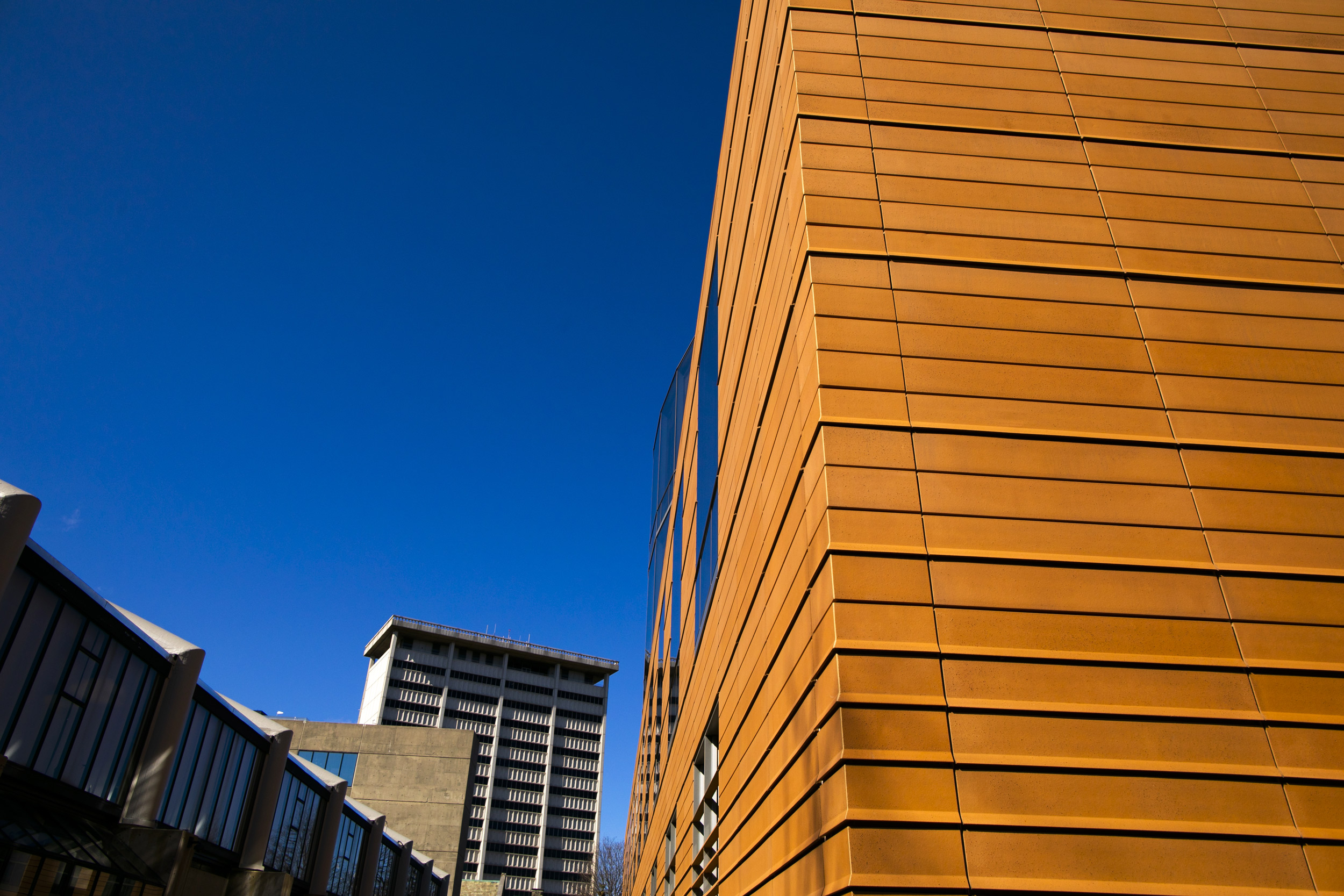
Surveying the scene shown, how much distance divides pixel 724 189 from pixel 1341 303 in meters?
8.71

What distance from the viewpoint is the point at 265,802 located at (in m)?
19.7

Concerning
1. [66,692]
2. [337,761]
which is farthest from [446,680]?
[66,692]

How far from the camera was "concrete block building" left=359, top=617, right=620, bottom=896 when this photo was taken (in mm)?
105500

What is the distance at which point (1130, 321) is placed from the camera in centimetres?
628

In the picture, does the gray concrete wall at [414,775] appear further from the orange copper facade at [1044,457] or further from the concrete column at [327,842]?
the orange copper facade at [1044,457]

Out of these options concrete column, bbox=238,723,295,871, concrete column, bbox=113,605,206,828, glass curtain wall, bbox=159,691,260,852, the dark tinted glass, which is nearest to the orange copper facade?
concrete column, bbox=113,605,206,828

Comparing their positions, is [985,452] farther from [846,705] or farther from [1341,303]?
[1341,303]

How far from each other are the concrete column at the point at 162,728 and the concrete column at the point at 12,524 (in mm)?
4113

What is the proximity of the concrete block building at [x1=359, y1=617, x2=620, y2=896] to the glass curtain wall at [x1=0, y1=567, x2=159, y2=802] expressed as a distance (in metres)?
99.9

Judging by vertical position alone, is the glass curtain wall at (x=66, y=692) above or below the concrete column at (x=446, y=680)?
below

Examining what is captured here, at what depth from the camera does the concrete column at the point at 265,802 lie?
19.3 metres

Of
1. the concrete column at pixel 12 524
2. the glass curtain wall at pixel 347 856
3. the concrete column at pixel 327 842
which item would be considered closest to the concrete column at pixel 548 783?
the glass curtain wall at pixel 347 856

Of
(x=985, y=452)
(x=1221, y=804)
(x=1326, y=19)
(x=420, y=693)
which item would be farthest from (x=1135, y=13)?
(x=420, y=693)

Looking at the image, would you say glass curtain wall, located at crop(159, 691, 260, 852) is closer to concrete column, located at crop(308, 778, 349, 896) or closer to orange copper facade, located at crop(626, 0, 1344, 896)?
concrete column, located at crop(308, 778, 349, 896)
